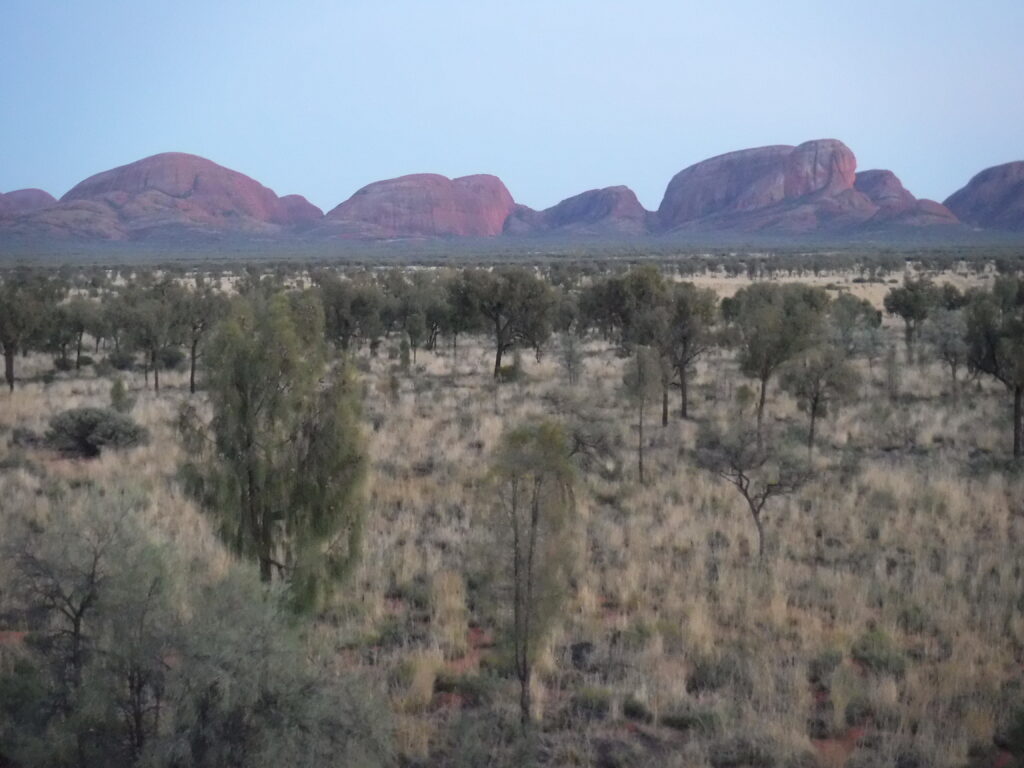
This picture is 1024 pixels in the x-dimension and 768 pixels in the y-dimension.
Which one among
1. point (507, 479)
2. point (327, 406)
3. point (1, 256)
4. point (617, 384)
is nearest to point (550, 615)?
point (507, 479)

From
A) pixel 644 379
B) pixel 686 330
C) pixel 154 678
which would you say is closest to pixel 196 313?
pixel 686 330

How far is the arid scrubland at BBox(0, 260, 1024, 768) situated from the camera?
792 cm

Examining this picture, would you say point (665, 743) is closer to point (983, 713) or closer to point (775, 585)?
point (983, 713)

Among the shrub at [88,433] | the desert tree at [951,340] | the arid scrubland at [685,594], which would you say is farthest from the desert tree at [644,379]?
the shrub at [88,433]

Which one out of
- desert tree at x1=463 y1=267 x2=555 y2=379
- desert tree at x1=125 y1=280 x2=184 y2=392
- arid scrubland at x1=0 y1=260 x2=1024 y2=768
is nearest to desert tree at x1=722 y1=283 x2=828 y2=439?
arid scrubland at x1=0 y1=260 x2=1024 y2=768

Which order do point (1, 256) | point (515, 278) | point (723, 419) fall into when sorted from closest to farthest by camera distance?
point (723, 419) < point (515, 278) < point (1, 256)

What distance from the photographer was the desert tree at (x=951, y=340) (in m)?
24.5

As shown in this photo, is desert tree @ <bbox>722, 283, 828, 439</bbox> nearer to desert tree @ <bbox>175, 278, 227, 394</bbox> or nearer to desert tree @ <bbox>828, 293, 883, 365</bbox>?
desert tree @ <bbox>828, 293, 883, 365</bbox>

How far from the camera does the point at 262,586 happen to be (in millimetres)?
7281

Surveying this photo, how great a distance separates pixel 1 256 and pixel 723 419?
383ft

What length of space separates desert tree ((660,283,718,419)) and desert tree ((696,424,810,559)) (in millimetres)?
5242

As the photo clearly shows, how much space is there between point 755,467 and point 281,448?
9090 mm

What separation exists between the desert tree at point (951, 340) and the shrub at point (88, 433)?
21.1 metres

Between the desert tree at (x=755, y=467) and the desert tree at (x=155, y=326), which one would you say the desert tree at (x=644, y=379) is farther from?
the desert tree at (x=155, y=326)
